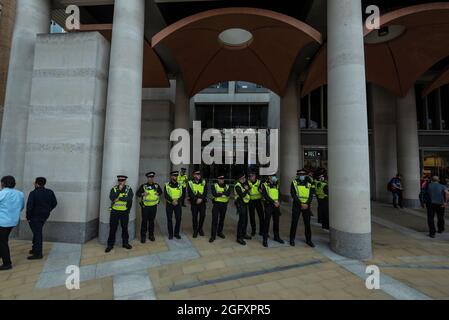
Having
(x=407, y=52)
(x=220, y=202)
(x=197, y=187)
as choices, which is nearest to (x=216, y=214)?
(x=220, y=202)

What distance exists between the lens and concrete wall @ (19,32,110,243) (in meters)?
6.70

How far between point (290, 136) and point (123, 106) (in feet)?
35.3

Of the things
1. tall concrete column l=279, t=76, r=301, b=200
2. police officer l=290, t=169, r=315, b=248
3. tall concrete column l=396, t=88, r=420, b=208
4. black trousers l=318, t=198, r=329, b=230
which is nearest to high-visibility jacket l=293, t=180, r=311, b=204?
police officer l=290, t=169, r=315, b=248

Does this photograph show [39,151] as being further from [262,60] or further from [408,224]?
[408,224]

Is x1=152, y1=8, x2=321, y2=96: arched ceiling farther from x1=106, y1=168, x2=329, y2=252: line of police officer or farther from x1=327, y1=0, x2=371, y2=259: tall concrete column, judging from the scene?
x1=106, y1=168, x2=329, y2=252: line of police officer

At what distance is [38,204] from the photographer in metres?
5.73

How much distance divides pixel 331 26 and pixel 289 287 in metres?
6.31

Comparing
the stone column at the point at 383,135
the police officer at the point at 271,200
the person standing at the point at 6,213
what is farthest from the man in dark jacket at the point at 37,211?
the stone column at the point at 383,135

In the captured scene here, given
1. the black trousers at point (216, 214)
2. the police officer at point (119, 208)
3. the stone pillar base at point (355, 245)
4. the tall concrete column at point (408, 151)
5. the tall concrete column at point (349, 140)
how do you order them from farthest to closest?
1. the tall concrete column at point (408, 151)
2. the black trousers at point (216, 214)
3. the police officer at point (119, 208)
4. the tall concrete column at point (349, 140)
5. the stone pillar base at point (355, 245)

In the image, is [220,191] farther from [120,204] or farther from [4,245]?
[4,245]

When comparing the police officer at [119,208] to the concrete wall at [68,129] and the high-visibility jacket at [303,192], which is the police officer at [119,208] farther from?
the high-visibility jacket at [303,192]

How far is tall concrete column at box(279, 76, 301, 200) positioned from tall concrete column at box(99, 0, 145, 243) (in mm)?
10221

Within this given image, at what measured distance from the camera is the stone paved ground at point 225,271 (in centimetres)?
412

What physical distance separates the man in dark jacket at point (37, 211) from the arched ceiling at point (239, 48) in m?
5.89
